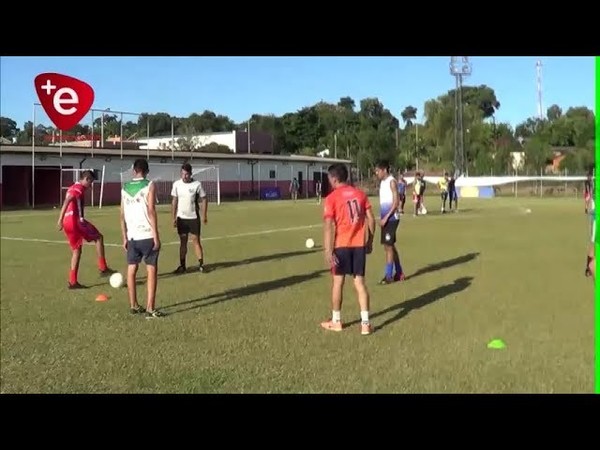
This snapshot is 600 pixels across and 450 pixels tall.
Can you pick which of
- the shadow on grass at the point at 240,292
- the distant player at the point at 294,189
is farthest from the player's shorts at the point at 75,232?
the distant player at the point at 294,189

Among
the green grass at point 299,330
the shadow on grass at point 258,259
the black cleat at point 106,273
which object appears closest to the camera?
the green grass at point 299,330

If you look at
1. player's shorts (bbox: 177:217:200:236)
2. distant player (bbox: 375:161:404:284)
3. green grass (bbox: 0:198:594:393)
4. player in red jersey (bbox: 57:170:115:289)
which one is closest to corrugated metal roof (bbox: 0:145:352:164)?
green grass (bbox: 0:198:594:393)

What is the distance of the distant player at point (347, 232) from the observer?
693 centimetres

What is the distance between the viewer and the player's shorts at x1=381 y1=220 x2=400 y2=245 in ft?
33.6

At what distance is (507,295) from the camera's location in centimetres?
916

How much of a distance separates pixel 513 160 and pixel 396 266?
4447cm

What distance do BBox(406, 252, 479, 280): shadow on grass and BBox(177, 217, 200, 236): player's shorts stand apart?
12.2 ft

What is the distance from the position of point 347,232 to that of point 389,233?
136 inches

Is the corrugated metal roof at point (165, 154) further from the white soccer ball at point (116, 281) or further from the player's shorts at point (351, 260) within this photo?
the player's shorts at point (351, 260)

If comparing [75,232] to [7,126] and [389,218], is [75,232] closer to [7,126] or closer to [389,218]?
[7,126]

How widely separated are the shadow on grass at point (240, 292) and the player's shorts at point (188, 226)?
1775 millimetres

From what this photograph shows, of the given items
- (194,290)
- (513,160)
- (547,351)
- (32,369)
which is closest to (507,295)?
(547,351)

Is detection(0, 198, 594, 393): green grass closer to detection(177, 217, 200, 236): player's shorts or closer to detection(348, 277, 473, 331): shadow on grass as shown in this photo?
detection(348, 277, 473, 331): shadow on grass
